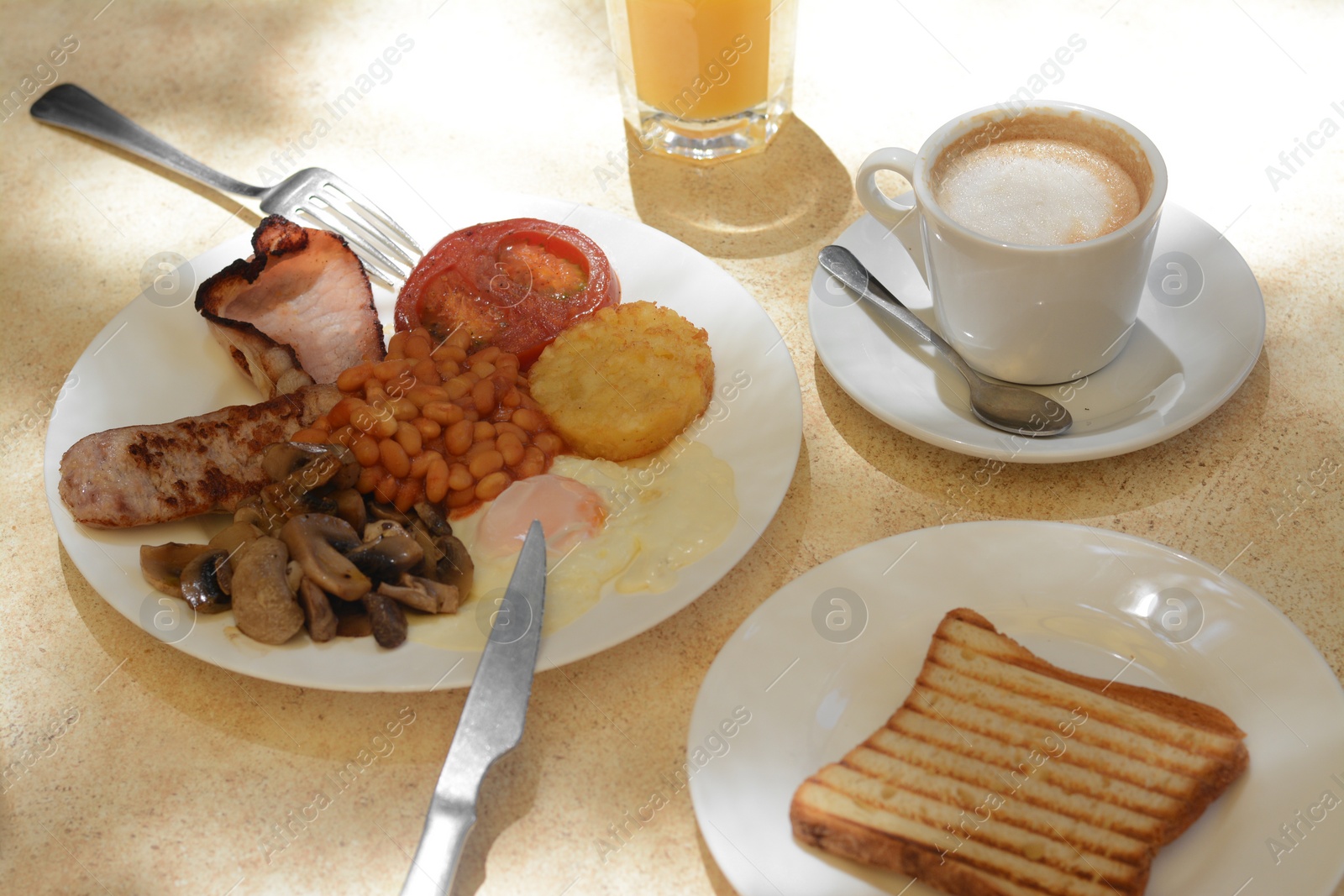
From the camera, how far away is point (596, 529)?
141 cm

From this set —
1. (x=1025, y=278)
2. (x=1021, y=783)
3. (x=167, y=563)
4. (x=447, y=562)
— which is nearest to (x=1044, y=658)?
(x=1021, y=783)

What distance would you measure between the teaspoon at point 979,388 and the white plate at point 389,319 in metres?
0.16

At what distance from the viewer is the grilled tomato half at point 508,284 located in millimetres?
1711

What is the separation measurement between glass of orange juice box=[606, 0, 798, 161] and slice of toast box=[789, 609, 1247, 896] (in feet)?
4.08

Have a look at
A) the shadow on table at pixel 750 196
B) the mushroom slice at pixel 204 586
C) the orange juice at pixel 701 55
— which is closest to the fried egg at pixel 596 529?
the mushroom slice at pixel 204 586

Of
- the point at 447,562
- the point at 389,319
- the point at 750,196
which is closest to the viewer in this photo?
the point at 447,562

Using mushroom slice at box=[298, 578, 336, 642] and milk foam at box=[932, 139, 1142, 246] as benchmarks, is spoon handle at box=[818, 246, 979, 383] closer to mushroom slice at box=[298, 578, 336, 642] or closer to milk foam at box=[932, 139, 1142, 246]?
milk foam at box=[932, 139, 1142, 246]

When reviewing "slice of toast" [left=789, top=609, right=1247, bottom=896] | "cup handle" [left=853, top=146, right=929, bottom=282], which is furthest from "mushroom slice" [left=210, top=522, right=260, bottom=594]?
"cup handle" [left=853, top=146, right=929, bottom=282]

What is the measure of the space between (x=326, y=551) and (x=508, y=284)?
60 cm

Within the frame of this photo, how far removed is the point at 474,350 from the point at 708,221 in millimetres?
584

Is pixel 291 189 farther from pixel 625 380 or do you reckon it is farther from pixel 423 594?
pixel 423 594

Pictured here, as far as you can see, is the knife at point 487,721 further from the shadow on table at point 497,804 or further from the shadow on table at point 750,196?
the shadow on table at point 750,196

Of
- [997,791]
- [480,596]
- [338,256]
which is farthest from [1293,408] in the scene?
[338,256]

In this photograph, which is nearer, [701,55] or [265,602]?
[265,602]
